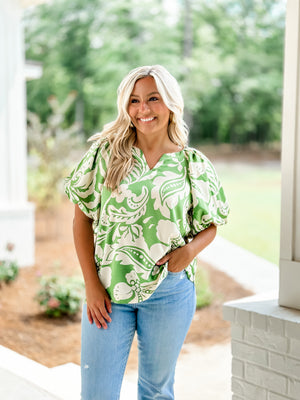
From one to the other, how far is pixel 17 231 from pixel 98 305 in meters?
4.36

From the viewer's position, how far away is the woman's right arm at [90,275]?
1678 millimetres

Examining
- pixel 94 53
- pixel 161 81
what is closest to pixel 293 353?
pixel 161 81

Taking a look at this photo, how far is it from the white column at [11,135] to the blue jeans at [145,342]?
419cm

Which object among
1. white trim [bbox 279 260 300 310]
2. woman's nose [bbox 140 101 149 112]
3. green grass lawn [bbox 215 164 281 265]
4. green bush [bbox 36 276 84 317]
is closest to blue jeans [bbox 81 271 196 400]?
white trim [bbox 279 260 300 310]

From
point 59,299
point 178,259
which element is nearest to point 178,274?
point 178,259

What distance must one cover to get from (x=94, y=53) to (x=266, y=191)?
6809mm

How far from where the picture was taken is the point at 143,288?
1.68 m

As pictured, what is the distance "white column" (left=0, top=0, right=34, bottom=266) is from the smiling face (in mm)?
4205

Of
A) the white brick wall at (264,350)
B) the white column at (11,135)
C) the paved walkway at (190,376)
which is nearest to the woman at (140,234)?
the white brick wall at (264,350)

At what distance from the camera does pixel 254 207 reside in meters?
14.2

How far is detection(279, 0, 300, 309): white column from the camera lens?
6.40 feet

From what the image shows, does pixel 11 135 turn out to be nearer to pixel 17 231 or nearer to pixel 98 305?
pixel 17 231

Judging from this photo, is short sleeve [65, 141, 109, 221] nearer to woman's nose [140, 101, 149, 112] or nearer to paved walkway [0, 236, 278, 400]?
woman's nose [140, 101, 149, 112]

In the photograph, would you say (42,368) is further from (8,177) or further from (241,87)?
(241,87)
